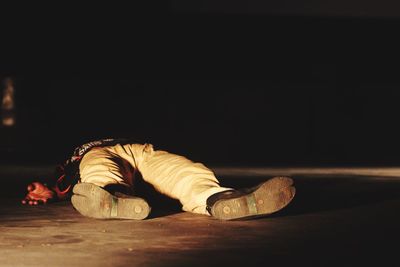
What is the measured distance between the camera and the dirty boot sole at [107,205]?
3582mm

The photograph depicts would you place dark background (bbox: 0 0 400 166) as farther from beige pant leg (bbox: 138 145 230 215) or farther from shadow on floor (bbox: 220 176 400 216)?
beige pant leg (bbox: 138 145 230 215)

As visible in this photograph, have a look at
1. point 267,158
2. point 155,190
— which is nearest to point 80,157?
point 155,190

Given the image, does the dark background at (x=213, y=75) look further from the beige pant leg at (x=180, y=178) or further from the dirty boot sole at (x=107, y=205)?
the dirty boot sole at (x=107, y=205)

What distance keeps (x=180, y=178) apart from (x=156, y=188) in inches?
8.8

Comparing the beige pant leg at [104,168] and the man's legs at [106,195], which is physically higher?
the beige pant leg at [104,168]

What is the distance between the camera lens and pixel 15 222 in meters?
3.77

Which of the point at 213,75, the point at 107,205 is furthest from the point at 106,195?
the point at 213,75

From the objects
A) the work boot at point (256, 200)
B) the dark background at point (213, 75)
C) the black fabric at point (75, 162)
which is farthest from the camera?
the dark background at point (213, 75)

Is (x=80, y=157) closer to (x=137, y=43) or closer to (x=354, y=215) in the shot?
(x=354, y=215)

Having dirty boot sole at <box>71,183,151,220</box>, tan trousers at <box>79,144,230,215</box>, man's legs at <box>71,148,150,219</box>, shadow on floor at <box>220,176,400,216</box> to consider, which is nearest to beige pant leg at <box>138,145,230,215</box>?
tan trousers at <box>79,144,230,215</box>

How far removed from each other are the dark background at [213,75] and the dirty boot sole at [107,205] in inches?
313

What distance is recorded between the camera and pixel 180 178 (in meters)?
4.01

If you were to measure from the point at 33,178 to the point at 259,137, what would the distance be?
6.27 metres

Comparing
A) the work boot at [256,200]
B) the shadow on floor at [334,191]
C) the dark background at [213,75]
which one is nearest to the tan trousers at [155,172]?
the work boot at [256,200]
